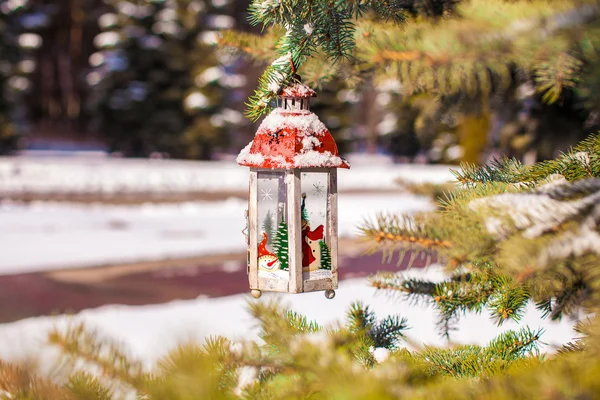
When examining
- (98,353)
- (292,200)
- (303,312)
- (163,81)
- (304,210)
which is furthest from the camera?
(163,81)

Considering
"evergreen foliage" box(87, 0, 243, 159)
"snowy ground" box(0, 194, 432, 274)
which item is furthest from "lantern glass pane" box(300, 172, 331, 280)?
"evergreen foliage" box(87, 0, 243, 159)

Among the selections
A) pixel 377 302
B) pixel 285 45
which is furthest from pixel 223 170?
pixel 285 45

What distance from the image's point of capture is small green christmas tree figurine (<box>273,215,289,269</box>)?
198 cm

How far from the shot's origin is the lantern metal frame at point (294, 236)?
6.28 feet

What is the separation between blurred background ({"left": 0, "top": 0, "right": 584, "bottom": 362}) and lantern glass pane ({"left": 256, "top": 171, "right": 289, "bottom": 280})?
263mm

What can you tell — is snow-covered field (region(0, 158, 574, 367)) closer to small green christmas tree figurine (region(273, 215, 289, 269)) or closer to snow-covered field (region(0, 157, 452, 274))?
snow-covered field (region(0, 157, 452, 274))

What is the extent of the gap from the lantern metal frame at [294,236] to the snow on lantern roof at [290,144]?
9 cm

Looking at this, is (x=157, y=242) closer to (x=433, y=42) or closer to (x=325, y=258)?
(x=325, y=258)

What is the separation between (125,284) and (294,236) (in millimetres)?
6792

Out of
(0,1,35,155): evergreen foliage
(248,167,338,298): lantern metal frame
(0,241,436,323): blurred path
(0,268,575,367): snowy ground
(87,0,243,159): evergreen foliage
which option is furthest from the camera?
(87,0,243,159): evergreen foliage

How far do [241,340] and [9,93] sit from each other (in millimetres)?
28412

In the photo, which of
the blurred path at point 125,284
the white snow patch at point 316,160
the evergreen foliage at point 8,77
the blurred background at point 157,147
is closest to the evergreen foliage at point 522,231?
the blurred background at point 157,147

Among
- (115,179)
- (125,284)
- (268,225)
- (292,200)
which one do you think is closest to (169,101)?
(115,179)

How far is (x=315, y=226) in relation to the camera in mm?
2043
